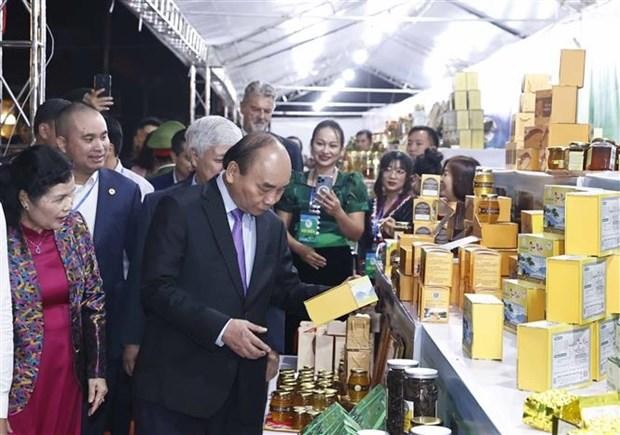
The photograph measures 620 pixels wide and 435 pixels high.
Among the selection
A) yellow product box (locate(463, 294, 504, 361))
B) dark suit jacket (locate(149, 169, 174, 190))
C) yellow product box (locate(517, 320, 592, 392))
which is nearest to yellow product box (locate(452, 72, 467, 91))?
dark suit jacket (locate(149, 169, 174, 190))

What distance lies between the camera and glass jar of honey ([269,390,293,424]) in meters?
3.43

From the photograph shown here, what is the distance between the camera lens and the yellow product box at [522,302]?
8.08 feet

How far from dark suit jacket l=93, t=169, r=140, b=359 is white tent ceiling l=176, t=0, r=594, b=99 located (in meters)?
5.72

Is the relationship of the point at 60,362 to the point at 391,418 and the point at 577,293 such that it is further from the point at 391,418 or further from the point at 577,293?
the point at 577,293

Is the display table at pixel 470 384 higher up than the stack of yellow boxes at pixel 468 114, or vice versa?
the stack of yellow boxes at pixel 468 114

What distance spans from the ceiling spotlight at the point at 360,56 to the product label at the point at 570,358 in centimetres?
1775

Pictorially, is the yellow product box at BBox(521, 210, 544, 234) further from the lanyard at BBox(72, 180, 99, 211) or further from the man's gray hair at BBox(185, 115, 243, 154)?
the lanyard at BBox(72, 180, 99, 211)

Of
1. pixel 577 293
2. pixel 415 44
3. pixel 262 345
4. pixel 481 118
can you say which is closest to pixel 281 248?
pixel 262 345

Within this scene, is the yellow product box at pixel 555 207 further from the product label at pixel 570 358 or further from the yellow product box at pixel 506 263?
the yellow product box at pixel 506 263

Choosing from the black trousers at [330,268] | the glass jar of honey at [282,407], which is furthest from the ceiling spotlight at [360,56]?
the glass jar of honey at [282,407]

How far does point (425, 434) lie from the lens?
185 centimetres

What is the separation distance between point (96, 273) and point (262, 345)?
0.83 m

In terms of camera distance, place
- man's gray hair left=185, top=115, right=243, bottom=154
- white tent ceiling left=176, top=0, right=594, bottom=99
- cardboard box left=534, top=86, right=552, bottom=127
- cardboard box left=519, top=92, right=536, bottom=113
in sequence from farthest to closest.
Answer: white tent ceiling left=176, top=0, right=594, bottom=99
cardboard box left=519, top=92, right=536, bottom=113
man's gray hair left=185, top=115, right=243, bottom=154
cardboard box left=534, top=86, right=552, bottom=127

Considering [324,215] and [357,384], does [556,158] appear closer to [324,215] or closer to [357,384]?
[357,384]
